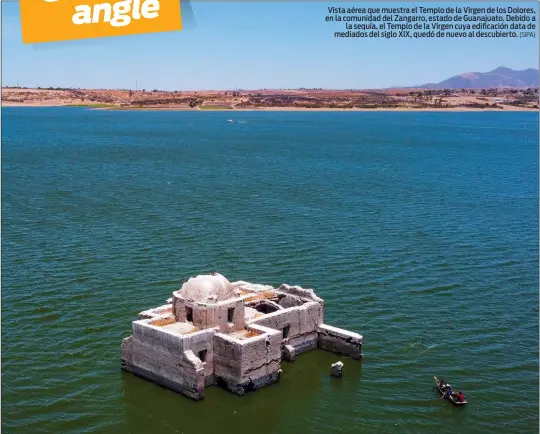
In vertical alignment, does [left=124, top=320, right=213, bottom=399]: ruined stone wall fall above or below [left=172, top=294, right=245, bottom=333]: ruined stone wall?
below

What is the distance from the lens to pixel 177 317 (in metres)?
40.3

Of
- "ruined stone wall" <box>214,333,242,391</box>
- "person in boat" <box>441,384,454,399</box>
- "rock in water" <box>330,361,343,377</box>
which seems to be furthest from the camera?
"rock in water" <box>330,361,343,377</box>

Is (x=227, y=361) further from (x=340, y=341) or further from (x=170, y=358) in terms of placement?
(x=340, y=341)

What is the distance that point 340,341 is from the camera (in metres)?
44.0

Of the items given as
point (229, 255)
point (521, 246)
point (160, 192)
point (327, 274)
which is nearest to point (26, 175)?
point (160, 192)

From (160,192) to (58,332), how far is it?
160ft

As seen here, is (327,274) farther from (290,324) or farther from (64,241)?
(64,241)

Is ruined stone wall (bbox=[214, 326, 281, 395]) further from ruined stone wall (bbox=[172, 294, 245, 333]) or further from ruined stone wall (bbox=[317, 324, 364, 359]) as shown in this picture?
ruined stone wall (bbox=[317, 324, 364, 359])

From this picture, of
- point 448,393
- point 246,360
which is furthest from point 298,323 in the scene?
point 448,393

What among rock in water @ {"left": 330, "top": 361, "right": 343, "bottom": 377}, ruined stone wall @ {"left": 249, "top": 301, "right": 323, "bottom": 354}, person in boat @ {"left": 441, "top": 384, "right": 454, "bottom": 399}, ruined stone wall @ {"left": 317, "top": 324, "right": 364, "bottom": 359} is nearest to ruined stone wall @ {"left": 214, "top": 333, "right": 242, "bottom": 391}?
ruined stone wall @ {"left": 249, "top": 301, "right": 323, "bottom": 354}

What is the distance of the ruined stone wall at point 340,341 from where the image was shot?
43.3 meters

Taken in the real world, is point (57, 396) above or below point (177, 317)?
below

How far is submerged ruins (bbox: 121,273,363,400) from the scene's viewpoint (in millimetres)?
37344

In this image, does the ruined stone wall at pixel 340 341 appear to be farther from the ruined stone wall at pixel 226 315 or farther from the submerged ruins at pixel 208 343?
the ruined stone wall at pixel 226 315
